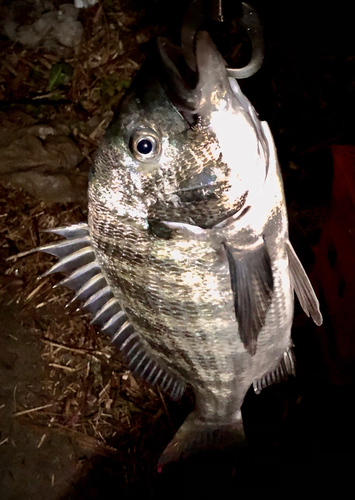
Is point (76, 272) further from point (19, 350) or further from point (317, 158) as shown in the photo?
point (317, 158)

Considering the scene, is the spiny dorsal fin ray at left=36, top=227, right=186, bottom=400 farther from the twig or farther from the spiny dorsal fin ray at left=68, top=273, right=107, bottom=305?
the twig

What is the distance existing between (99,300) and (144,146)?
73 centimetres

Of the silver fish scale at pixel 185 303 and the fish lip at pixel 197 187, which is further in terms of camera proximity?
the silver fish scale at pixel 185 303

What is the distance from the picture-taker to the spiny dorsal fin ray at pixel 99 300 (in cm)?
148

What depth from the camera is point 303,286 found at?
1396 mm

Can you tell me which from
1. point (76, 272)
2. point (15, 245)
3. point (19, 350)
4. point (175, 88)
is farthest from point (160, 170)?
point (19, 350)

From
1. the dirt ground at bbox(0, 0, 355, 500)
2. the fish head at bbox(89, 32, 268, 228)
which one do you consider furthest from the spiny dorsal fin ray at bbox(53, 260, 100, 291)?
the dirt ground at bbox(0, 0, 355, 500)

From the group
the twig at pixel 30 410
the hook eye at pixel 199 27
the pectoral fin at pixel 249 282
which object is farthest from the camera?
the twig at pixel 30 410

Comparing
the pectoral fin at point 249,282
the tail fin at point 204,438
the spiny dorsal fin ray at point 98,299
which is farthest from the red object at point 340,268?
the spiny dorsal fin ray at point 98,299

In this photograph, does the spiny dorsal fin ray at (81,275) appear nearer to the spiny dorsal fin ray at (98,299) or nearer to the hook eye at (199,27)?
the spiny dorsal fin ray at (98,299)

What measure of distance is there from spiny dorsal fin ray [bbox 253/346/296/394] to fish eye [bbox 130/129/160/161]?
1162 millimetres

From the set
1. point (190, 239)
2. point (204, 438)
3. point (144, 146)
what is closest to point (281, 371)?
point (204, 438)

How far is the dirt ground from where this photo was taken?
210cm

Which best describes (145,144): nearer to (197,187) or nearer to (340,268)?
(197,187)
